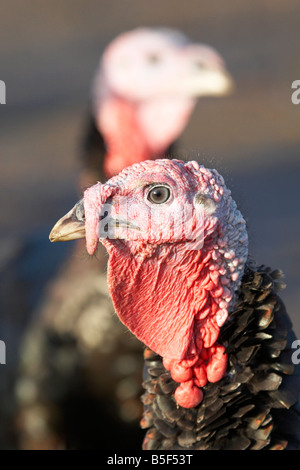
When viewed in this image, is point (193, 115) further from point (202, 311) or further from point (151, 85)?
point (202, 311)

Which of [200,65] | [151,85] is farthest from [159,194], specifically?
[151,85]

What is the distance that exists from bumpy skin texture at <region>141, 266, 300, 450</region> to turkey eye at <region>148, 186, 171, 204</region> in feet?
1.28

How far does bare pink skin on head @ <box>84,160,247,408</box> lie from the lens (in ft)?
7.76

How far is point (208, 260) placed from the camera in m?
2.48

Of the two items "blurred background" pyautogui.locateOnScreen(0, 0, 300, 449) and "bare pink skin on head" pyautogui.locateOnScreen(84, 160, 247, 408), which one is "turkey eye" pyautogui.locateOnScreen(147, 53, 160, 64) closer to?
"blurred background" pyautogui.locateOnScreen(0, 0, 300, 449)

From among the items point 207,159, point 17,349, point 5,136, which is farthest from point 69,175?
point 207,159

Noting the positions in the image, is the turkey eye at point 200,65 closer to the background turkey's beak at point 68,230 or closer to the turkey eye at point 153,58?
the turkey eye at point 153,58

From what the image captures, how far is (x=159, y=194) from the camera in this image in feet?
7.81

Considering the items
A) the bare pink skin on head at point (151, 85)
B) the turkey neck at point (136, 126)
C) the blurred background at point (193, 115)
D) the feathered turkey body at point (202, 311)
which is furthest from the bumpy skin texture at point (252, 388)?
the blurred background at point (193, 115)

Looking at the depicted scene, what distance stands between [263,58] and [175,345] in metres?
5.77

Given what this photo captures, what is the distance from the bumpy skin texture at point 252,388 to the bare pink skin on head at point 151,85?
2203 mm

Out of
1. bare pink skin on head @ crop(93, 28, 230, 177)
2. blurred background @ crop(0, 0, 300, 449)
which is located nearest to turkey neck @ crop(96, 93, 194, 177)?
bare pink skin on head @ crop(93, 28, 230, 177)

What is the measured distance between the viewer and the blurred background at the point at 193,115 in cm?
642
